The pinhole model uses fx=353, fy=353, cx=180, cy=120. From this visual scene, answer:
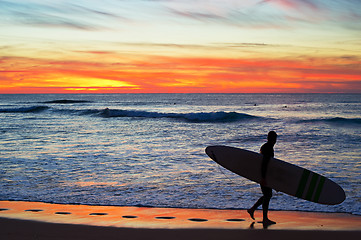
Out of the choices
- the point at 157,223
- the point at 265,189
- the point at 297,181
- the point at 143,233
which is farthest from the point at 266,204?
the point at 143,233

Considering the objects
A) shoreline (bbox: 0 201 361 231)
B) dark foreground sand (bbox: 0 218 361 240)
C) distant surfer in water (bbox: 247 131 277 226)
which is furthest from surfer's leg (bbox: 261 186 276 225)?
dark foreground sand (bbox: 0 218 361 240)

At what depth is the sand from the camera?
15.2ft

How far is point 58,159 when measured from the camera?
35.8ft

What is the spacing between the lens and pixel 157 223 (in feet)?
17.0

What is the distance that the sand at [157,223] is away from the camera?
4.63 meters

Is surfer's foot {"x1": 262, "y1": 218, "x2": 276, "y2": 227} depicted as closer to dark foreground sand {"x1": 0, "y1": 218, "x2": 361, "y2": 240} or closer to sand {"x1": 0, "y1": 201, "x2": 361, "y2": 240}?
sand {"x1": 0, "y1": 201, "x2": 361, "y2": 240}

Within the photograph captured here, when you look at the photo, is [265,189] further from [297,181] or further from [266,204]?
[297,181]

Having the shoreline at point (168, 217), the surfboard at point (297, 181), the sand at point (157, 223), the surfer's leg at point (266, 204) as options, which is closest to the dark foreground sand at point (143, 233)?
the sand at point (157, 223)

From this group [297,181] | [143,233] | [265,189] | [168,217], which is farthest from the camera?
[297,181]

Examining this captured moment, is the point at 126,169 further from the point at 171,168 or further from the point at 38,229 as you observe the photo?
the point at 38,229

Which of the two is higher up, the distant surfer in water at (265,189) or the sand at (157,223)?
the distant surfer in water at (265,189)

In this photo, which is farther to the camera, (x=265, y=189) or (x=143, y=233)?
(x=265, y=189)

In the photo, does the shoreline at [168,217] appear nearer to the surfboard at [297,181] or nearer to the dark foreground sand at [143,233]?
the dark foreground sand at [143,233]

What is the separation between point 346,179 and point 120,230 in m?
5.87
